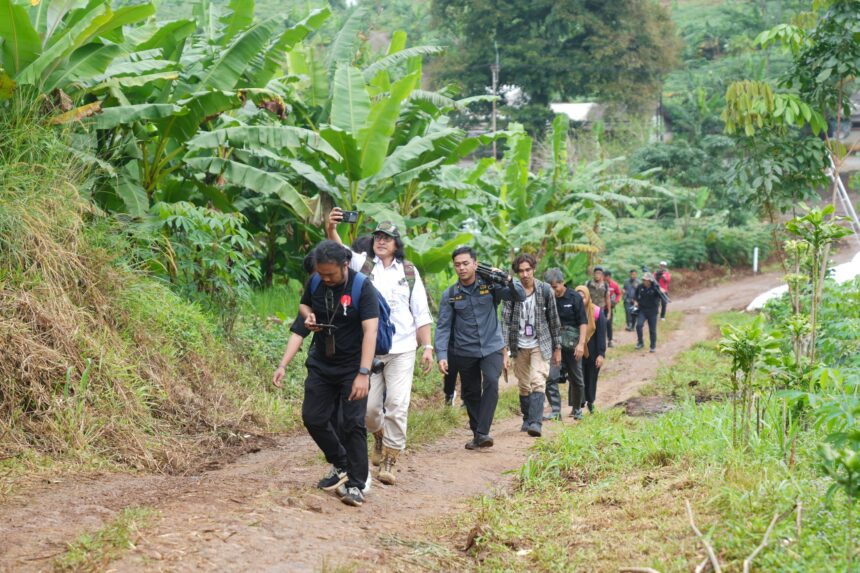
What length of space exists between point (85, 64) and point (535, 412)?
5.93m

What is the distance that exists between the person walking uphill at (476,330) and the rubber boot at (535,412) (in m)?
0.73

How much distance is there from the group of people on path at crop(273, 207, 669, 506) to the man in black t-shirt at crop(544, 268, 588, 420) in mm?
14

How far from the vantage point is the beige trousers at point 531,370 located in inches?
382

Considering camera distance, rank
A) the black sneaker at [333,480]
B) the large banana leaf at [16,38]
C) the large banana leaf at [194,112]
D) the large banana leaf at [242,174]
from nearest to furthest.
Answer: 1. the black sneaker at [333,480]
2. the large banana leaf at [16,38]
3. the large banana leaf at [194,112]
4. the large banana leaf at [242,174]

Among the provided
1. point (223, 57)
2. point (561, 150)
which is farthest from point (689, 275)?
point (223, 57)

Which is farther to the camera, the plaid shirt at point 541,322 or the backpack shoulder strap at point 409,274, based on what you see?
the plaid shirt at point 541,322

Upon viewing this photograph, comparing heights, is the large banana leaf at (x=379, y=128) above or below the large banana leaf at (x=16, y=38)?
below

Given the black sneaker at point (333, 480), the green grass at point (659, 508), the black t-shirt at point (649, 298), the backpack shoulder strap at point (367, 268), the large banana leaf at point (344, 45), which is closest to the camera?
the green grass at point (659, 508)

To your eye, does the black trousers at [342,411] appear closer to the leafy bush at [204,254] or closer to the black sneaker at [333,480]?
the black sneaker at [333,480]

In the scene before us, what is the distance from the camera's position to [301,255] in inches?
594

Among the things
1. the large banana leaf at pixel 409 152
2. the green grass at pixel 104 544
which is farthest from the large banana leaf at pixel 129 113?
the green grass at pixel 104 544

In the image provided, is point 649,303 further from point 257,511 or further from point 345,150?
point 257,511

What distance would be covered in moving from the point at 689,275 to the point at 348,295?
28661 millimetres

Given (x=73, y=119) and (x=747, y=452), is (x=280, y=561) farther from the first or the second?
(x=73, y=119)
